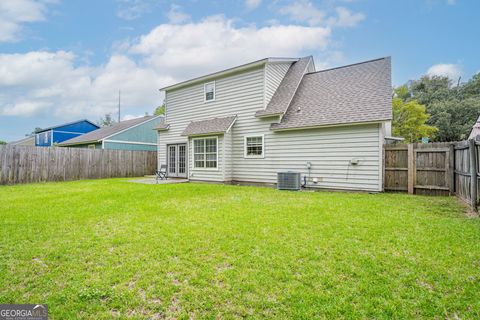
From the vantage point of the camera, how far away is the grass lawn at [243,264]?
2.09 metres

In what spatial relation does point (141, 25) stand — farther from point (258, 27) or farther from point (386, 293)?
point (386, 293)

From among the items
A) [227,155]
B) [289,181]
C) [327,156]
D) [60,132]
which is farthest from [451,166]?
[60,132]

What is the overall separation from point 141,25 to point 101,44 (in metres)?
3.53

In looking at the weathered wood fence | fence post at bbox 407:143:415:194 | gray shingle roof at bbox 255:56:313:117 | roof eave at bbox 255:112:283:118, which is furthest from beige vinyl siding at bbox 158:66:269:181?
fence post at bbox 407:143:415:194

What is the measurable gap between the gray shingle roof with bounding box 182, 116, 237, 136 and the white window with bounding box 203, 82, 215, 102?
123 centimetres

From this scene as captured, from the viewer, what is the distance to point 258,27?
14.3 meters

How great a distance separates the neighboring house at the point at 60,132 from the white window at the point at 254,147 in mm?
26791

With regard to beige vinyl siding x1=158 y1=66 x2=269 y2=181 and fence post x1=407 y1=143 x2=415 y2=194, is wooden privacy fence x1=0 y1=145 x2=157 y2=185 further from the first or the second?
fence post x1=407 y1=143 x2=415 y2=194

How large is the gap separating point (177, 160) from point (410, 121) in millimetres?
22566

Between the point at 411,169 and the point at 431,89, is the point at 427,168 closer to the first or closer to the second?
the point at 411,169

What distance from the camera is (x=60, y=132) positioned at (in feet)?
92.2

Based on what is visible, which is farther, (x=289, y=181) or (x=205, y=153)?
(x=205, y=153)

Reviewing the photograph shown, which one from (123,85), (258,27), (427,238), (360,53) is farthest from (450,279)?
(123,85)

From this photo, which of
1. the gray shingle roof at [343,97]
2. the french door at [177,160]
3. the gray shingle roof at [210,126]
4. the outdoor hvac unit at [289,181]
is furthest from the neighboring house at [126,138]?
the outdoor hvac unit at [289,181]
